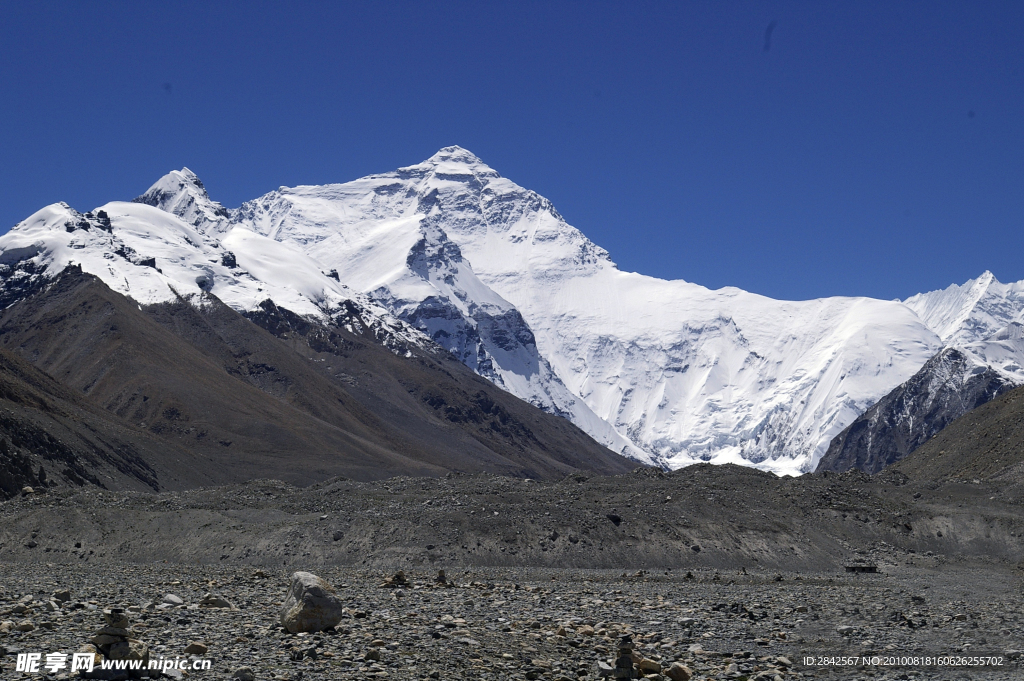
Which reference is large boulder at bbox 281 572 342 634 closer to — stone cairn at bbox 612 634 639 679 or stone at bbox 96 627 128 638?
stone at bbox 96 627 128 638

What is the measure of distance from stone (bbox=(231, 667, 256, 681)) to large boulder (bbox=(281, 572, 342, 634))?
14.9 ft

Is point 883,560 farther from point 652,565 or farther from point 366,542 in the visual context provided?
point 366,542

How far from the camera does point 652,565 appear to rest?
2340 inches

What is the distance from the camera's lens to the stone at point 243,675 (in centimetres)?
1988

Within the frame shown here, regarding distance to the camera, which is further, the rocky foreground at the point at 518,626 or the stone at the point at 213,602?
the stone at the point at 213,602

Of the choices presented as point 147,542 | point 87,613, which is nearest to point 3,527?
point 147,542

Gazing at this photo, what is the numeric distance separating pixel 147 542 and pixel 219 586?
24.3 meters

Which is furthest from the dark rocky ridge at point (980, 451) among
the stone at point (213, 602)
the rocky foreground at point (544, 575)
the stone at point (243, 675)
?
the stone at point (243, 675)

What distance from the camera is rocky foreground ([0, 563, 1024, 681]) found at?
74.8 feet

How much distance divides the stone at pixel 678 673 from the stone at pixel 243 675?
28.4 ft

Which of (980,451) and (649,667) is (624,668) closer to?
(649,667)

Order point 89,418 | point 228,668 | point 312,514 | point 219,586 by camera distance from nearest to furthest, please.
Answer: point 228,668 < point 219,586 < point 312,514 < point 89,418

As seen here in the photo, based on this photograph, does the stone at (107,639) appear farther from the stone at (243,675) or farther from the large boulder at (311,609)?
the large boulder at (311,609)

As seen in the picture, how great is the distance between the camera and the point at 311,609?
2531cm
